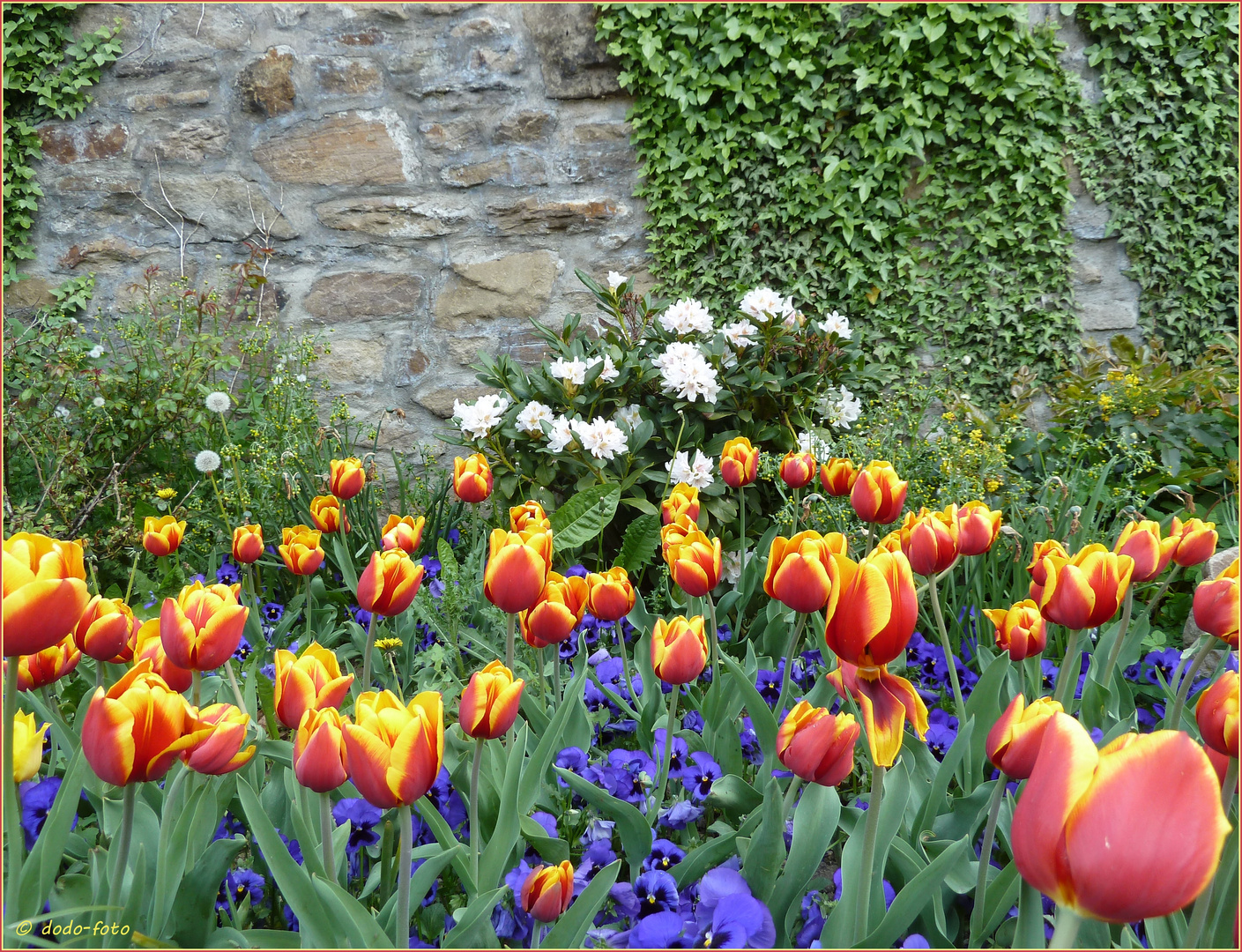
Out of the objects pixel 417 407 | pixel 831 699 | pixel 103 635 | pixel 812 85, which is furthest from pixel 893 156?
pixel 103 635

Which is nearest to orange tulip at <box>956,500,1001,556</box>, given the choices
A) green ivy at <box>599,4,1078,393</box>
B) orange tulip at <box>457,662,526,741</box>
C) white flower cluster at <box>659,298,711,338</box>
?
orange tulip at <box>457,662,526,741</box>

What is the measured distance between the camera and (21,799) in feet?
3.32

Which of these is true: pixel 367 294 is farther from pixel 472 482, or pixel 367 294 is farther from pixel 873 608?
pixel 873 608

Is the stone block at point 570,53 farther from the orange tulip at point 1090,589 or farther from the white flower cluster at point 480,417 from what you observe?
the orange tulip at point 1090,589

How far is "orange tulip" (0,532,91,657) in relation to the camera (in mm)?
700

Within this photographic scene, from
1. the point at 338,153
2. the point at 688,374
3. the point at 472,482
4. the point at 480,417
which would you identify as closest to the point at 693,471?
the point at 688,374

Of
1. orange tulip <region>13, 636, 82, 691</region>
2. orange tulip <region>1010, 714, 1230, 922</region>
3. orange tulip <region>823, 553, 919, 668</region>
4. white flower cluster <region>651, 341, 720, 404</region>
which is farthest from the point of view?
white flower cluster <region>651, 341, 720, 404</region>

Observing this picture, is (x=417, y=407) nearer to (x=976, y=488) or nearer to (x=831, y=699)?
(x=976, y=488)

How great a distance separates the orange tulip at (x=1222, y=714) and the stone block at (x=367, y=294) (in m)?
3.35

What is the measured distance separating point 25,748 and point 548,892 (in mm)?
627

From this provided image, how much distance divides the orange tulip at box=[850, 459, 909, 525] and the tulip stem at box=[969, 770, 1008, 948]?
59 cm

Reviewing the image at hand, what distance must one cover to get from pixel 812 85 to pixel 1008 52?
825 millimetres

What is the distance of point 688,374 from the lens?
2.46 meters

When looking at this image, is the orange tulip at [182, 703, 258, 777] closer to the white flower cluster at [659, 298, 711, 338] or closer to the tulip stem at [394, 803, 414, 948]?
the tulip stem at [394, 803, 414, 948]
